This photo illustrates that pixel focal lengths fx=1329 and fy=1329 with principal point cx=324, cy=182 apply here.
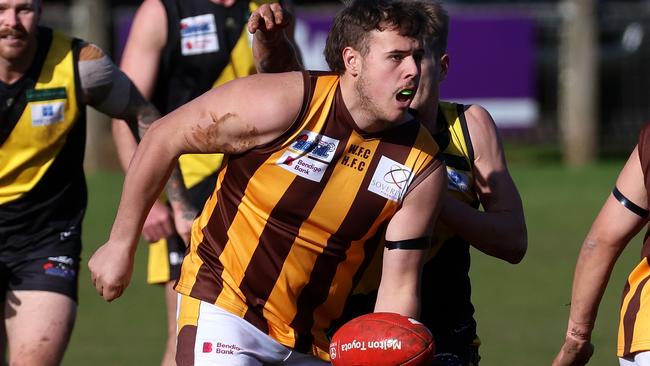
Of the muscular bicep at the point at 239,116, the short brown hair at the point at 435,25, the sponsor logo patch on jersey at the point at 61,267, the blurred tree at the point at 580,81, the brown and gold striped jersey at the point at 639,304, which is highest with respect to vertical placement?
the short brown hair at the point at 435,25

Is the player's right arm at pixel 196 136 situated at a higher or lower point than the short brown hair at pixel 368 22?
lower

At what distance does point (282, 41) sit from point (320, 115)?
70 centimetres

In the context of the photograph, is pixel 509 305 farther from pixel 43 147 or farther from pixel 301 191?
pixel 301 191

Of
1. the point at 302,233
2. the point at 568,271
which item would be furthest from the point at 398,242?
the point at 568,271

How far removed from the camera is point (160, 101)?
6594 millimetres

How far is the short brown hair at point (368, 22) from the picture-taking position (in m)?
4.43

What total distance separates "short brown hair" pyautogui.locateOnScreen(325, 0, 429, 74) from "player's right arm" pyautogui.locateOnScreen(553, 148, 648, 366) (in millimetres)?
850

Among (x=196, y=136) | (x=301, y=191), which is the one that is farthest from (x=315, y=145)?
(x=196, y=136)

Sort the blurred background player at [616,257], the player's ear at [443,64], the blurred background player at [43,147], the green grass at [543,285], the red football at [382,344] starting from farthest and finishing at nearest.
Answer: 1. the green grass at [543,285]
2. the blurred background player at [43,147]
3. the player's ear at [443,64]
4. the blurred background player at [616,257]
5. the red football at [382,344]

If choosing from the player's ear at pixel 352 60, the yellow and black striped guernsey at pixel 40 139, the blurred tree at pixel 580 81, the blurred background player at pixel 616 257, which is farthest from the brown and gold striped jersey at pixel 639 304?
the blurred tree at pixel 580 81

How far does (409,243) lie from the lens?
4.53 m

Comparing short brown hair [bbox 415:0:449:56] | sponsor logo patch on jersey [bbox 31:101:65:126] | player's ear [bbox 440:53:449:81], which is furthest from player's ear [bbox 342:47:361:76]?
sponsor logo patch on jersey [bbox 31:101:65:126]

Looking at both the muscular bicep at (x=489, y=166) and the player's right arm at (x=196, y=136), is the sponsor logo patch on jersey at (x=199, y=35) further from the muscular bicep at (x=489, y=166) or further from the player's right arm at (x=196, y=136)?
the player's right arm at (x=196, y=136)

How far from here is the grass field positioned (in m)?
8.59
